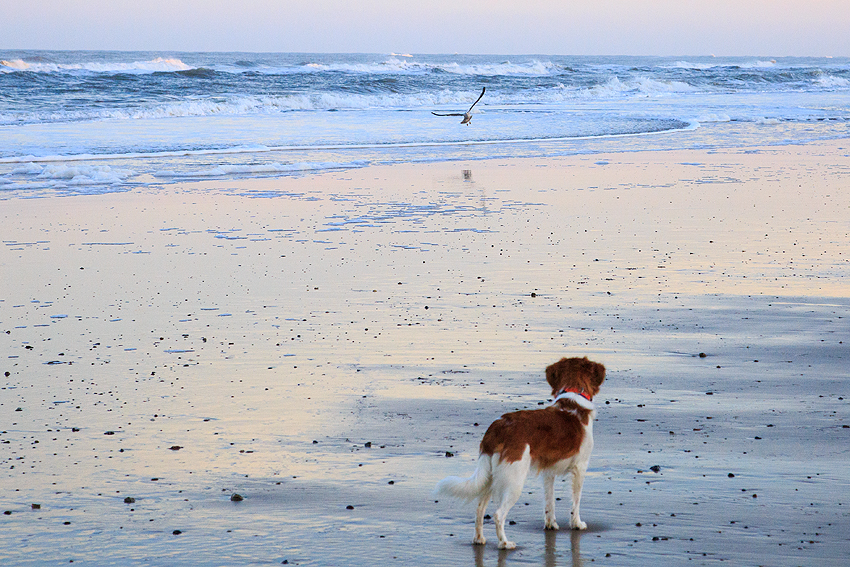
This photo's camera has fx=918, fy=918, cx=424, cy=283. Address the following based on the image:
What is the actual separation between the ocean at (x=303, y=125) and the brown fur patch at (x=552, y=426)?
38.0ft

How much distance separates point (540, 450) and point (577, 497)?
0.33 meters

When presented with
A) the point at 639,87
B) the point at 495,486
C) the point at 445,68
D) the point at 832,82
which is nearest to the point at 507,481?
the point at 495,486

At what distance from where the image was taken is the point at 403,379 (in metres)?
5.40

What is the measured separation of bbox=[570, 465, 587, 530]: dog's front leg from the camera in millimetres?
3596

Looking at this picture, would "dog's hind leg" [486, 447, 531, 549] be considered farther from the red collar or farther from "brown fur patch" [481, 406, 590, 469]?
the red collar

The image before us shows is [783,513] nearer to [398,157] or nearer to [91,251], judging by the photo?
[91,251]

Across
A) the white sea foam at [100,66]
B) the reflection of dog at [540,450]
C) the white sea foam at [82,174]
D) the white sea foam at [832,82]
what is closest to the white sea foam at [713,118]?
the white sea foam at [82,174]

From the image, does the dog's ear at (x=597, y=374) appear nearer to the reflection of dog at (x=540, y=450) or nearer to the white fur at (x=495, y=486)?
the reflection of dog at (x=540, y=450)

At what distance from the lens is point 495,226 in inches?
408

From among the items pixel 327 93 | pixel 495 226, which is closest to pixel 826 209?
pixel 495 226

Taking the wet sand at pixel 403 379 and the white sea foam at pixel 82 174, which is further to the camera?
the white sea foam at pixel 82 174

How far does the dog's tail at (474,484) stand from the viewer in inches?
132

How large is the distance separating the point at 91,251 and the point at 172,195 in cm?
409

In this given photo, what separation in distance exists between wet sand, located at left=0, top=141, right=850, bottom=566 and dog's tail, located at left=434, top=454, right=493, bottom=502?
23 centimetres
